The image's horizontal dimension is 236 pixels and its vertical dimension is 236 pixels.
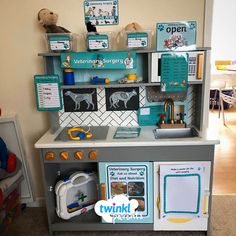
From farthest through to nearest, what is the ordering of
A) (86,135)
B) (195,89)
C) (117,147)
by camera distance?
(195,89) → (86,135) → (117,147)

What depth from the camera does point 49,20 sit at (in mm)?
1890

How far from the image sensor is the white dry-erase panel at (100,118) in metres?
2.17

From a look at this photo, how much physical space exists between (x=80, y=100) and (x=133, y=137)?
59cm

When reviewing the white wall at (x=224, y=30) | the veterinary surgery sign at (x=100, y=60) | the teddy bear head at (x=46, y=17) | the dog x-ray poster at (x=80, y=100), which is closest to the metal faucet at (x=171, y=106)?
the veterinary surgery sign at (x=100, y=60)

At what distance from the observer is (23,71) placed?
2.12m

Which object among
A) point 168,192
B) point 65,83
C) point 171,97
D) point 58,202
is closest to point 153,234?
point 168,192

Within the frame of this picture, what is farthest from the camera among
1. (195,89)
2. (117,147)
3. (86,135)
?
(195,89)

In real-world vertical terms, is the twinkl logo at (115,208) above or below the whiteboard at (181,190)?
below

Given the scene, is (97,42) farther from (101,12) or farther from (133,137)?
(133,137)

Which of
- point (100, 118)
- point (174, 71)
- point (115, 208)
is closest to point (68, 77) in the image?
point (100, 118)

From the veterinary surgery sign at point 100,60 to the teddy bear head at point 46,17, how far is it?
0.94 ft

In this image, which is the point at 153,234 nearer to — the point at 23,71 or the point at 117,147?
the point at 117,147

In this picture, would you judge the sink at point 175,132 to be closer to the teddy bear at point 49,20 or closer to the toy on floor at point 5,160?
the teddy bear at point 49,20

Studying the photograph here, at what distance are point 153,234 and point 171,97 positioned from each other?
111 cm
